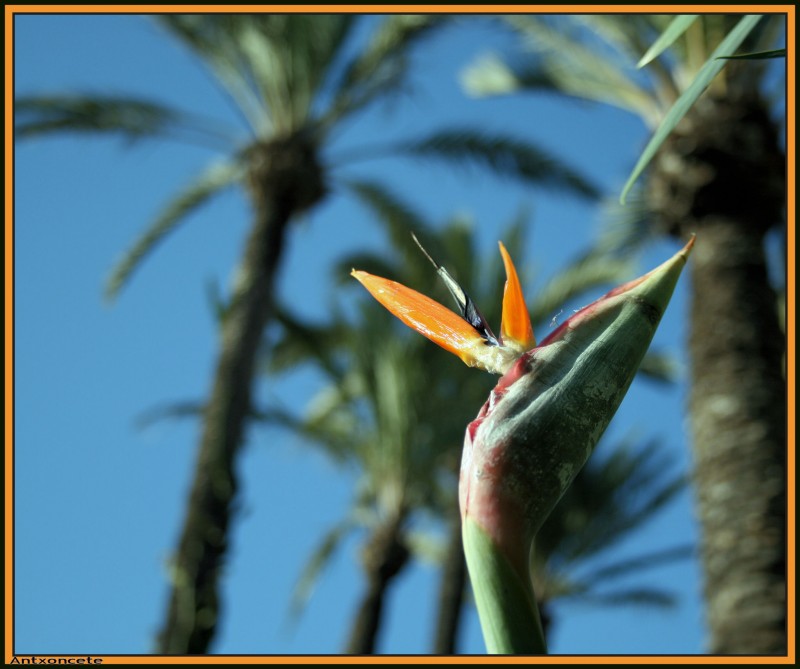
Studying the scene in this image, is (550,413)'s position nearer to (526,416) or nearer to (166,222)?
(526,416)

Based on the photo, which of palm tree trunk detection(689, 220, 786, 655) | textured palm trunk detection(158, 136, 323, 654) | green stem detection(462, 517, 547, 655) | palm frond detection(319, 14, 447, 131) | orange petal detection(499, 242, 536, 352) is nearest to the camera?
green stem detection(462, 517, 547, 655)

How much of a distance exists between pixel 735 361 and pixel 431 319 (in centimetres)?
511

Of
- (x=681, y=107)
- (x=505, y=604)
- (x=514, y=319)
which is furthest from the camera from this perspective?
(x=681, y=107)

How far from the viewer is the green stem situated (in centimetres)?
96

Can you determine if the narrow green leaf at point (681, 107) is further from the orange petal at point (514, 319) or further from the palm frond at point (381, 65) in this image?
the palm frond at point (381, 65)

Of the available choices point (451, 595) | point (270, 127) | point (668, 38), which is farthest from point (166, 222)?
point (668, 38)

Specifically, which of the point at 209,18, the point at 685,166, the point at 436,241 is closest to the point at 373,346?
the point at 436,241

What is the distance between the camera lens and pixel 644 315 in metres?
1.08

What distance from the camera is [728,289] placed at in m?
6.21

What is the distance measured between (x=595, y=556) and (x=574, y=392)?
467 inches

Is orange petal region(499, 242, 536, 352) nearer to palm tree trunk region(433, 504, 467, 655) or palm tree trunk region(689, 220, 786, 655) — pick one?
palm tree trunk region(689, 220, 786, 655)

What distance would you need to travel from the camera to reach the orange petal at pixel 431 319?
1099 mm

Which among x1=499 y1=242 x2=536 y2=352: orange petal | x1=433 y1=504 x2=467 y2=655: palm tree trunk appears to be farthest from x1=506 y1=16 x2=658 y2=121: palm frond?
x1=499 y1=242 x2=536 y2=352: orange petal

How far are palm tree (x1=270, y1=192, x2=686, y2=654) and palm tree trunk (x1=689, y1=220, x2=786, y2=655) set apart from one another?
10.2 ft
